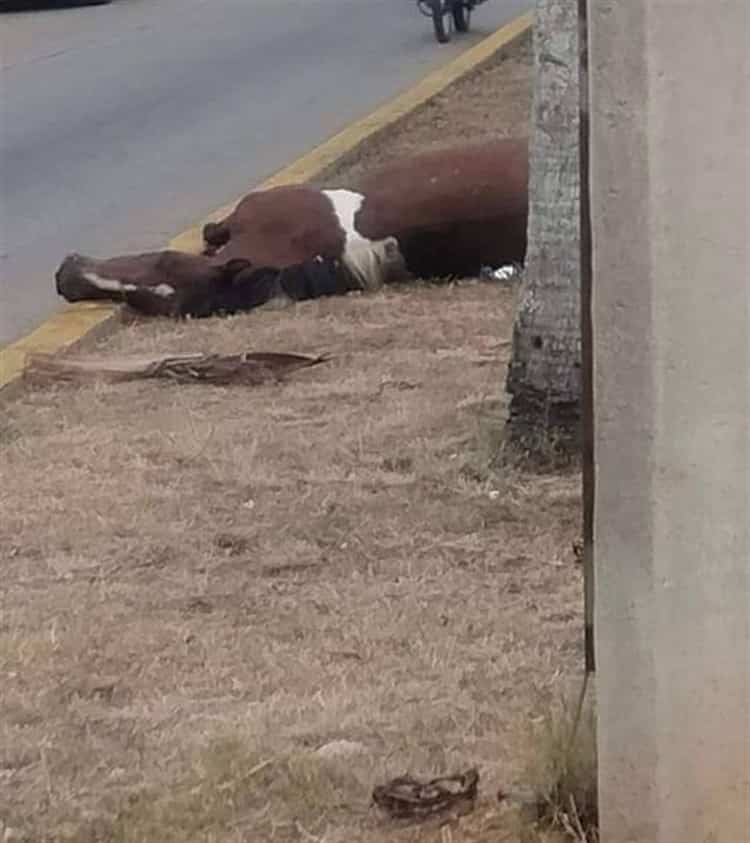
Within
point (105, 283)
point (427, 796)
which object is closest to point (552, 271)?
point (427, 796)

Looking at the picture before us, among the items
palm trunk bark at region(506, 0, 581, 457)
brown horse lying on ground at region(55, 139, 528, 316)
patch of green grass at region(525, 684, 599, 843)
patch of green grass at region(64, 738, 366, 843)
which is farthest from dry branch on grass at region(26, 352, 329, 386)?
patch of green grass at region(525, 684, 599, 843)

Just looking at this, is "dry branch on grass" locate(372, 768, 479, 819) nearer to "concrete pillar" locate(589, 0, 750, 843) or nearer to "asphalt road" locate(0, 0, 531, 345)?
"concrete pillar" locate(589, 0, 750, 843)

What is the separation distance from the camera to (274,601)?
488 centimetres

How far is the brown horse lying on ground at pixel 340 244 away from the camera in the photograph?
7949 mm

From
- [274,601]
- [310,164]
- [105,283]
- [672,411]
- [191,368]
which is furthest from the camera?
[310,164]

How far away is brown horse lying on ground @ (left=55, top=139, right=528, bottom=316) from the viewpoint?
26.1 ft

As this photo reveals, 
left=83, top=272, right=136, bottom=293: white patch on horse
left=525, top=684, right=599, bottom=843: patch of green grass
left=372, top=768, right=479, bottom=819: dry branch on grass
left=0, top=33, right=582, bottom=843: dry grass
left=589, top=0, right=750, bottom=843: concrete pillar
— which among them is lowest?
left=83, top=272, right=136, bottom=293: white patch on horse

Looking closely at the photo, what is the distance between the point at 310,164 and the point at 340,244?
109 inches

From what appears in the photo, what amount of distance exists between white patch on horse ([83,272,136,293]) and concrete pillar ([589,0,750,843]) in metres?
4.93

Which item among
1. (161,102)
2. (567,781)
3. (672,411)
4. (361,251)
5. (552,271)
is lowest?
(161,102)

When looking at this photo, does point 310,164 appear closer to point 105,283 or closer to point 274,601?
point 105,283

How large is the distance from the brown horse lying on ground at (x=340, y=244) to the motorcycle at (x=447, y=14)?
8.54 metres

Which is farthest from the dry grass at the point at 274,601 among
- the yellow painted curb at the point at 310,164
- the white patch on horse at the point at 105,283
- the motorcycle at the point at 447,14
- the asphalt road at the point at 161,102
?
the motorcycle at the point at 447,14

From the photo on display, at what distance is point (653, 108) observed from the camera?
10.2 feet
